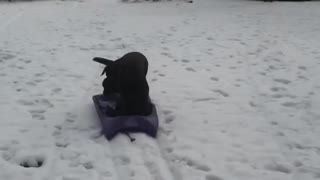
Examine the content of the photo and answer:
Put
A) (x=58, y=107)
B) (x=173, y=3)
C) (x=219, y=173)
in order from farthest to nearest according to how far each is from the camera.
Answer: (x=173, y=3) < (x=58, y=107) < (x=219, y=173)

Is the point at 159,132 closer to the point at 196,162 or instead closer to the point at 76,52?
the point at 196,162

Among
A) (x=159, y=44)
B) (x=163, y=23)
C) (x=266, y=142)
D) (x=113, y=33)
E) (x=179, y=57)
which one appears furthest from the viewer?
(x=163, y=23)

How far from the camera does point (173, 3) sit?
53.8 ft

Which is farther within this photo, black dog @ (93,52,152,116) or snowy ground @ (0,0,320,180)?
black dog @ (93,52,152,116)

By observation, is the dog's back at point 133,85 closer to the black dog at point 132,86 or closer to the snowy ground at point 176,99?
the black dog at point 132,86

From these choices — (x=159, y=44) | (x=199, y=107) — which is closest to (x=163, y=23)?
(x=159, y=44)

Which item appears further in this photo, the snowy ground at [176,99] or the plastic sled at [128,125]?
the plastic sled at [128,125]

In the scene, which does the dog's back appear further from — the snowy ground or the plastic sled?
the snowy ground

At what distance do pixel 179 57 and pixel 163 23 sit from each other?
394cm

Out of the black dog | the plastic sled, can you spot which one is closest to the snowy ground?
the plastic sled

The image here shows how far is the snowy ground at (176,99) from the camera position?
440cm

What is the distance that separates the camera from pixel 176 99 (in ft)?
20.6

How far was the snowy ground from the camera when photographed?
4.40 m

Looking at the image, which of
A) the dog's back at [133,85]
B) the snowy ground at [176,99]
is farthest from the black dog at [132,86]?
the snowy ground at [176,99]
